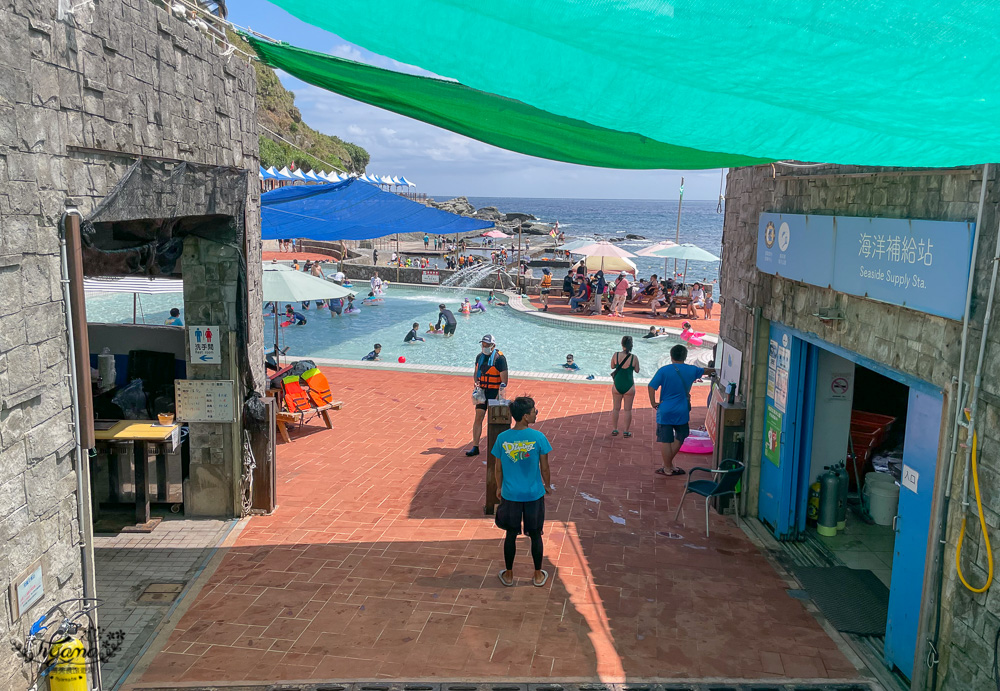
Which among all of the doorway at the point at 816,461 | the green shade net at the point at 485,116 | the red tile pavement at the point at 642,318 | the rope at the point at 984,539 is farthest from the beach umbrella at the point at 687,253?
the rope at the point at 984,539

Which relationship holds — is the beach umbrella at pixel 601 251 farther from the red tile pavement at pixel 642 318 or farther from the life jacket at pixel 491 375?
the life jacket at pixel 491 375

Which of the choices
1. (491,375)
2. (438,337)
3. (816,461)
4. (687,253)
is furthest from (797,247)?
(687,253)

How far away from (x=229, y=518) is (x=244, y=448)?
2.32 ft

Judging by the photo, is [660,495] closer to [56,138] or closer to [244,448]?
[244,448]

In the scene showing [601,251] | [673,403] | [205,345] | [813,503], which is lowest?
[813,503]

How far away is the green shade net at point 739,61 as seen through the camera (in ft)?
6.95

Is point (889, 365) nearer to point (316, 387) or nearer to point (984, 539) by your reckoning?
point (984, 539)

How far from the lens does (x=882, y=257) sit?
4.89 meters

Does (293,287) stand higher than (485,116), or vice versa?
(485,116)

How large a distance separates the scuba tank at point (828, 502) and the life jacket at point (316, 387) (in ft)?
20.9

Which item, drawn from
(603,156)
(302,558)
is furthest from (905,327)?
(302,558)

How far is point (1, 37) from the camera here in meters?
3.52

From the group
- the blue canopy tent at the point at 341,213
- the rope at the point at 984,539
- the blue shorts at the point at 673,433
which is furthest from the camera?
the blue canopy tent at the point at 341,213

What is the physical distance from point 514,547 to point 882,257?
10.9ft
